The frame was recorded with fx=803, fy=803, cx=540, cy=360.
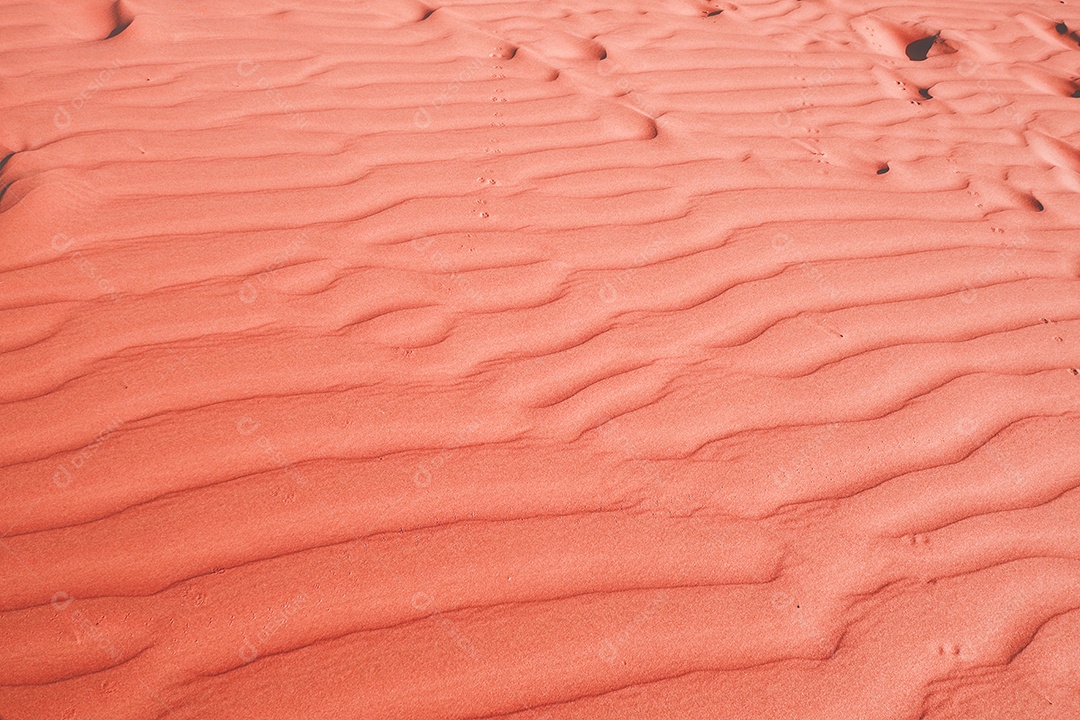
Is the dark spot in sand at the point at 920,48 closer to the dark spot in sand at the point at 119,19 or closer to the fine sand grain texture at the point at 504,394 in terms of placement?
the fine sand grain texture at the point at 504,394

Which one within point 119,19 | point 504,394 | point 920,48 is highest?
point 119,19

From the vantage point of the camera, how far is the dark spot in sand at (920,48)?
438cm

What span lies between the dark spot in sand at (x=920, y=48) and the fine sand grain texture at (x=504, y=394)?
1.21m

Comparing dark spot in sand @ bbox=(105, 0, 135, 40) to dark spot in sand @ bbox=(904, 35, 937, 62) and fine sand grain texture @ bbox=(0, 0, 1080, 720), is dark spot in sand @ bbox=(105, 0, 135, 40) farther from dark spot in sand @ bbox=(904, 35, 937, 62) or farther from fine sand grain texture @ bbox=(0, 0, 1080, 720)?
dark spot in sand @ bbox=(904, 35, 937, 62)

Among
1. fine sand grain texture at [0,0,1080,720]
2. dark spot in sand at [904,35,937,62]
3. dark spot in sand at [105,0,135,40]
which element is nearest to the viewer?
fine sand grain texture at [0,0,1080,720]

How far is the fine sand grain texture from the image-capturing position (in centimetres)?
139

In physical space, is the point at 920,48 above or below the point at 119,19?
below

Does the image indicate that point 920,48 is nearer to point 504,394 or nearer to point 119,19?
point 504,394

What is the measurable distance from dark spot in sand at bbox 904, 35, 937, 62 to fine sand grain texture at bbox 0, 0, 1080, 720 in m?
1.21

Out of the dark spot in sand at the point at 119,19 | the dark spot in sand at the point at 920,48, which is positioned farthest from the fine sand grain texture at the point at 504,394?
the dark spot in sand at the point at 920,48

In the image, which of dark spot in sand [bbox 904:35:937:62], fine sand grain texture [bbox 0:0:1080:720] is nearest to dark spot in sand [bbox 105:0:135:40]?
fine sand grain texture [bbox 0:0:1080:720]

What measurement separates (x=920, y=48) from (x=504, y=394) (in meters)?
3.80

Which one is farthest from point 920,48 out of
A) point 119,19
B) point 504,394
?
point 119,19

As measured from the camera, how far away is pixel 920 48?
174 inches
